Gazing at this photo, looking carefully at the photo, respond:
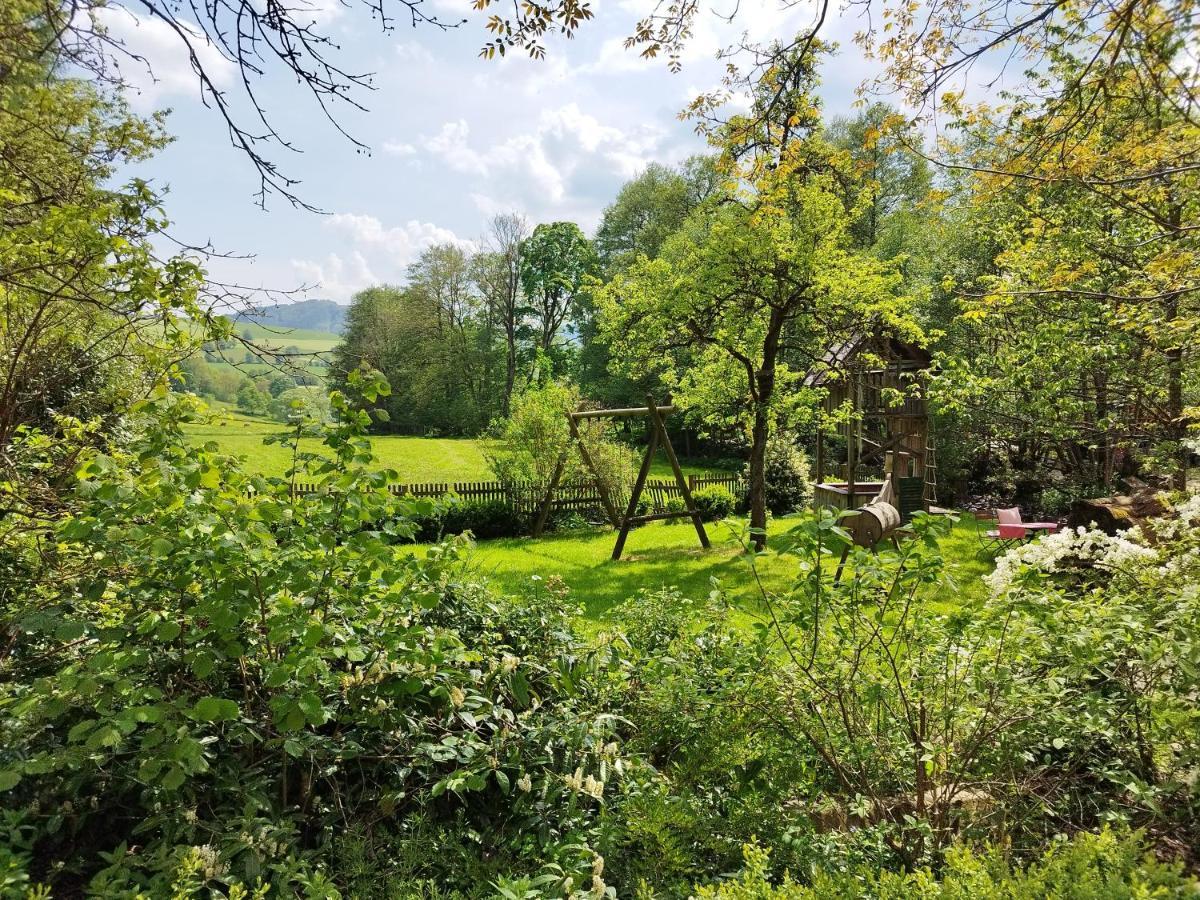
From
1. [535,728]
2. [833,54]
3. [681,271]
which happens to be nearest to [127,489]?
[535,728]

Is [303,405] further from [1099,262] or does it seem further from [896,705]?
[1099,262]

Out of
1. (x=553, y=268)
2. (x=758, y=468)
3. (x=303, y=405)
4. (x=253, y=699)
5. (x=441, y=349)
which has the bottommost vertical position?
(x=253, y=699)

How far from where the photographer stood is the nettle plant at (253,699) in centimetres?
Answer: 202

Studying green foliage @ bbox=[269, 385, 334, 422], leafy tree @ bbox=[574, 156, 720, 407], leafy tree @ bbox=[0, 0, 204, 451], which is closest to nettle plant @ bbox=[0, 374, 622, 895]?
green foliage @ bbox=[269, 385, 334, 422]

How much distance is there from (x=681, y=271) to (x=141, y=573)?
10.2 m

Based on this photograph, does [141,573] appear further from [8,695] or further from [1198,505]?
[1198,505]

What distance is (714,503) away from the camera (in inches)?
627

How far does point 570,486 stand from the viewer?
48.9ft

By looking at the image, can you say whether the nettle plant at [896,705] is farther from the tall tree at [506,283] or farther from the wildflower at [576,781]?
the tall tree at [506,283]

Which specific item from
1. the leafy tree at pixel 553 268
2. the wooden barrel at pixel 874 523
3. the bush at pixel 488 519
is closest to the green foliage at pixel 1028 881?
the wooden barrel at pixel 874 523

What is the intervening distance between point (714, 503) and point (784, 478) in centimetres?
229

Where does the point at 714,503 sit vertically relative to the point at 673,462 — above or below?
below

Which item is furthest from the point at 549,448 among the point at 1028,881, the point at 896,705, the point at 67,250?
the point at 1028,881

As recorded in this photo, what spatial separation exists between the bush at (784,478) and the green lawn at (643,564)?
210 centimetres
